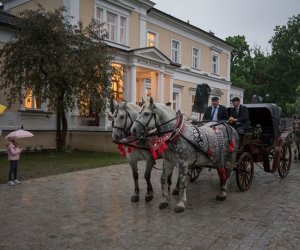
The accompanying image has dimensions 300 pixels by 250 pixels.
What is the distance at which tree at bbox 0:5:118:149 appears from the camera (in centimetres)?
1580

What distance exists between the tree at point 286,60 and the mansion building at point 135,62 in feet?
47.0

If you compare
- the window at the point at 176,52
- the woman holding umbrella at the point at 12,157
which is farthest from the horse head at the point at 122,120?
the window at the point at 176,52

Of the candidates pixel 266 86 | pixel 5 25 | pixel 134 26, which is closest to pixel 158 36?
pixel 134 26

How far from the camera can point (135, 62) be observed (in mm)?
22547

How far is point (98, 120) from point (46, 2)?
25.1 ft

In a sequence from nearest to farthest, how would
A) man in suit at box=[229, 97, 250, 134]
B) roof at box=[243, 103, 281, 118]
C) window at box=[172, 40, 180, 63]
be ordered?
man in suit at box=[229, 97, 250, 134] < roof at box=[243, 103, 281, 118] < window at box=[172, 40, 180, 63]

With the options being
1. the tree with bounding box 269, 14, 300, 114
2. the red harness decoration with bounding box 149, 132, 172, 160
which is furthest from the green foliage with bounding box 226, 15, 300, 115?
the red harness decoration with bounding box 149, 132, 172, 160

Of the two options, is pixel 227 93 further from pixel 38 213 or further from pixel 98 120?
pixel 38 213

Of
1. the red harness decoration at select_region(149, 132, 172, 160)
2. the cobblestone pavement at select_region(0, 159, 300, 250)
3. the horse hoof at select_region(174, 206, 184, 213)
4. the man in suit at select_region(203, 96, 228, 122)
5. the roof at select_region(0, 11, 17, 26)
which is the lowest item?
the cobblestone pavement at select_region(0, 159, 300, 250)

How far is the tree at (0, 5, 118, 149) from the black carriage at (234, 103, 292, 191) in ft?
24.9

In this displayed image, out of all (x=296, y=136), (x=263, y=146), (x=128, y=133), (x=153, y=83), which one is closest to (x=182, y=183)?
(x=128, y=133)

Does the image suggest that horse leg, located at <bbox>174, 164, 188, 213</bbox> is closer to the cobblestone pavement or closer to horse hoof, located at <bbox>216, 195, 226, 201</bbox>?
the cobblestone pavement

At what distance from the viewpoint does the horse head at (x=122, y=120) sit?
7859mm

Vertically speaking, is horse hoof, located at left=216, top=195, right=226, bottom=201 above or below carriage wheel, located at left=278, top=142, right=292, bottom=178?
below
